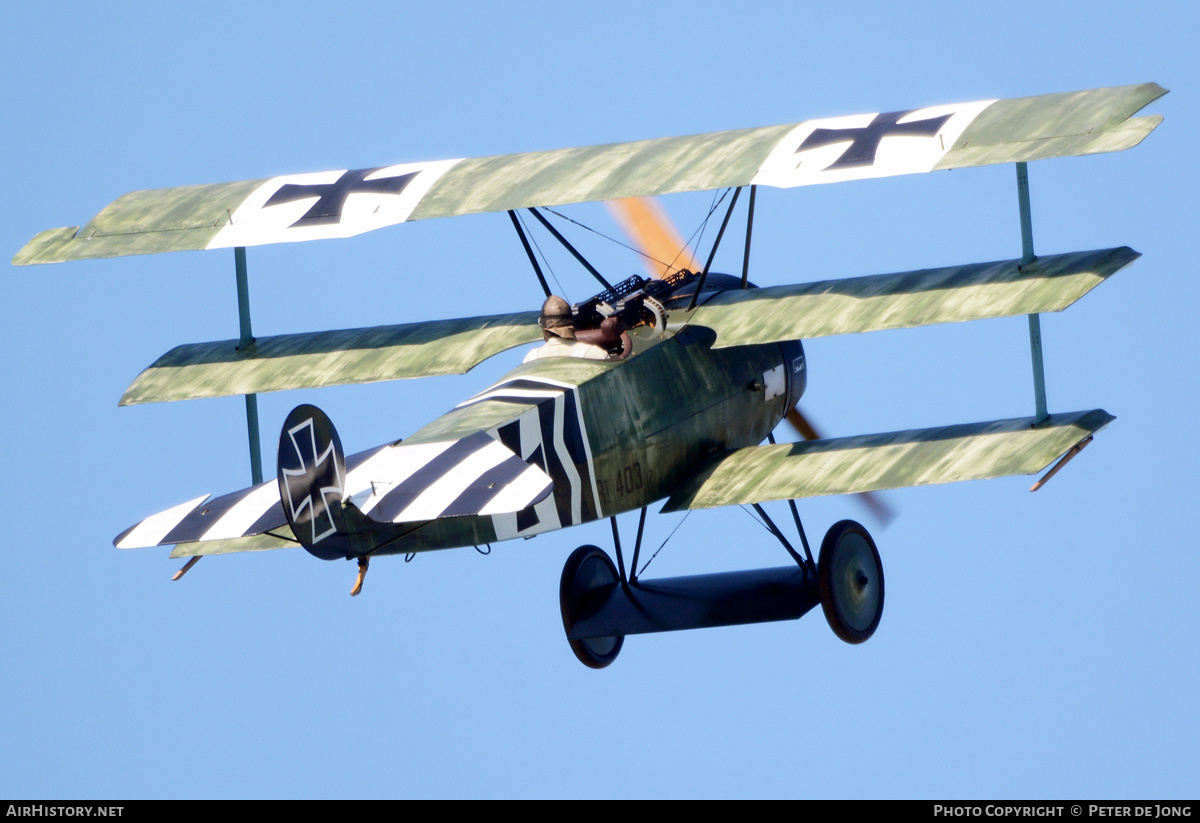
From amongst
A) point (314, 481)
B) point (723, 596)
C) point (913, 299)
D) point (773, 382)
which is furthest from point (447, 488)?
point (773, 382)

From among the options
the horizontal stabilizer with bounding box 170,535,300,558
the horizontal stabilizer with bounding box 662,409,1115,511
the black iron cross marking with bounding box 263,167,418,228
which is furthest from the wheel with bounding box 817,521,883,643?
the black iron cross marking with bounding box 263,167,418,228

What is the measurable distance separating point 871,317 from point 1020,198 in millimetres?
1245

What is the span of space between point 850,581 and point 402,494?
3.95 m

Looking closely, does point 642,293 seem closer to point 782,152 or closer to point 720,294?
point 720,294

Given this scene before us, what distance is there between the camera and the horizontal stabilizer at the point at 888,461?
16234 mm

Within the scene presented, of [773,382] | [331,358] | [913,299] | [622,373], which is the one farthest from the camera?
[773,382]

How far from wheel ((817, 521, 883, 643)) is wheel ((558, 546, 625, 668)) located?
2.10 metres

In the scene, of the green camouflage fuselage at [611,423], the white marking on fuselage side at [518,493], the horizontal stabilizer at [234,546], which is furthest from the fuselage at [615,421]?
the horizontal stabilizer at [234,546]

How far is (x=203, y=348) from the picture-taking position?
1942cm

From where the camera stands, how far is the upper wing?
52.5ft

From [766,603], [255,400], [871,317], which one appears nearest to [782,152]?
[871,317]

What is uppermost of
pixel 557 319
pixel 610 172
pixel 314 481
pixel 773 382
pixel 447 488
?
pixel 610 172

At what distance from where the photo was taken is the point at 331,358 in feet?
62.1

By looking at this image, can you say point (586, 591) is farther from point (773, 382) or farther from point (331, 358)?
point (331, 358)
